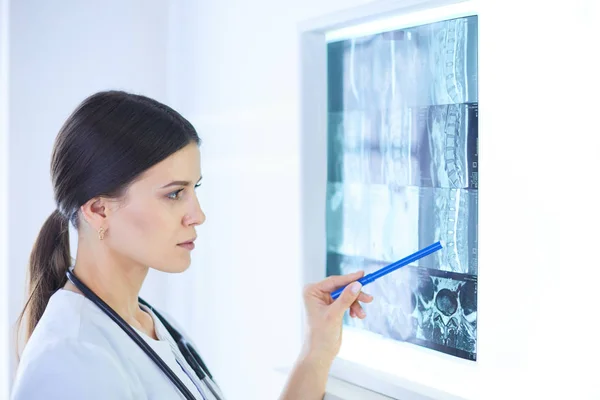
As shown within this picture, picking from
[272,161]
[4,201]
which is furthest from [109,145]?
[4,201]

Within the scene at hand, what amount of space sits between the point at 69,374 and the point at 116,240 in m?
0.20

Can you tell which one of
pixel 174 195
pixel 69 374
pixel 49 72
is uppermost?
pixel 49 72

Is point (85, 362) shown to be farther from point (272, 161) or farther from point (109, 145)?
point (272, 161)

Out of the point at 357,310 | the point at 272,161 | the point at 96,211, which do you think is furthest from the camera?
the point at 272,161

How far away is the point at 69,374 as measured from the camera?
789mm

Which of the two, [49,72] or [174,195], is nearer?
[174,195]

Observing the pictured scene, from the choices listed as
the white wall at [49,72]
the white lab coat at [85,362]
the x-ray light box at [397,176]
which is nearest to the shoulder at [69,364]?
the white lab coat at [85,362]

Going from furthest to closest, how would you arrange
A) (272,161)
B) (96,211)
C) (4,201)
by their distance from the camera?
(4,201), (272,161), (96,211)

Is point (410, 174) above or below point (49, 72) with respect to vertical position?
below

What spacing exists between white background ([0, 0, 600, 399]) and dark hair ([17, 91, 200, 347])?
0.42m

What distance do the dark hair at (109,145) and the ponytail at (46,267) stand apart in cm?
7

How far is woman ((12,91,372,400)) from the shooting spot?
850 millimetres

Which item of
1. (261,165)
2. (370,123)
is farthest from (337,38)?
(261,165)
